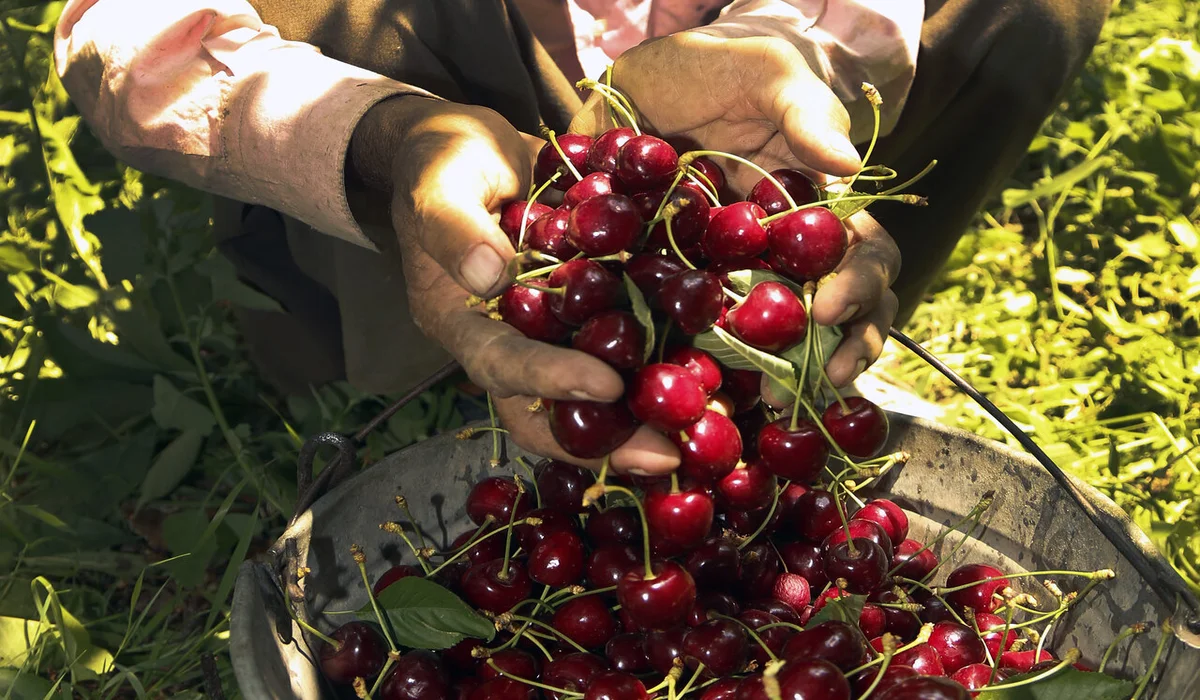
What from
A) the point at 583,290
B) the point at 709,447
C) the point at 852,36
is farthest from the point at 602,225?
the point at 852,36

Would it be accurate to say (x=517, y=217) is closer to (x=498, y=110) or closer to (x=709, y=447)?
(x=709, y=447)

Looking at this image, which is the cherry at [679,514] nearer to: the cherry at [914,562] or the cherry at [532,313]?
the cherry at [532,313]

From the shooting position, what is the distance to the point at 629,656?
1348mm

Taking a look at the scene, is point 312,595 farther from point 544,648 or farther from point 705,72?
point 705,72

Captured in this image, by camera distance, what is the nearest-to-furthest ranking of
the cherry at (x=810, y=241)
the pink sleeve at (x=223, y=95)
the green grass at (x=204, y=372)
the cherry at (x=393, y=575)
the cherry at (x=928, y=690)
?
the cherry at (x=928, y=690), the cherry at (x=810, y=241), the cherry at (x=393, y=575), the pink sleeve at (x=223, y=95), the green grass at (x=204, y=372)

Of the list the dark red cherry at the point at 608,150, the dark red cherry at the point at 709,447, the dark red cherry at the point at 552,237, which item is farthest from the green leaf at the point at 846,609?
the dark red cherry at the point at 608,150

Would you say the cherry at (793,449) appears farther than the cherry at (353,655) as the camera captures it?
No

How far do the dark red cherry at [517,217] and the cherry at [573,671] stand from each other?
57 centimetres

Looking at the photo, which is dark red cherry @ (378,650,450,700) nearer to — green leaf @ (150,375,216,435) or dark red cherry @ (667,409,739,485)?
dark red cherry @ (667,409,739,485)

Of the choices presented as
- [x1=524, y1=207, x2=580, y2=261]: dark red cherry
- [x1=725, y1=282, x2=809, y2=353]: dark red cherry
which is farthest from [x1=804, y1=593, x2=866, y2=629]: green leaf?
[x1=524, y1=207, x2=580, y2=261]: dark red cherry

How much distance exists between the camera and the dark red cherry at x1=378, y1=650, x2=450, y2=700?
132 cm

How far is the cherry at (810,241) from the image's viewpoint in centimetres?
127

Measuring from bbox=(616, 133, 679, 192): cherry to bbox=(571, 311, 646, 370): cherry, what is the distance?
259mm

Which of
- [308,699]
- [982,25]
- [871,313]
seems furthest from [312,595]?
[982,25]
